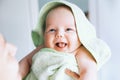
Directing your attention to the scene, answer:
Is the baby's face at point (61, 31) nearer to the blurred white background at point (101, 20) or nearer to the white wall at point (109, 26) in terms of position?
the blurred white background at point (101, 20)

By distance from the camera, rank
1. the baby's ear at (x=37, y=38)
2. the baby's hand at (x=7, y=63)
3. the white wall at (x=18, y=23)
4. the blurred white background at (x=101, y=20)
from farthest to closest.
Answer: the white wall at (x=18, y=23) < the blurred white background at (x=101, y=20) < the baby's ear at (x=37, y=38) < the baby's hand at (x=7, y=63)

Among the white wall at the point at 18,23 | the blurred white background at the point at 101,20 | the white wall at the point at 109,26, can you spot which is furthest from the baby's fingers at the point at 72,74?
the white wall at the point at 18,23

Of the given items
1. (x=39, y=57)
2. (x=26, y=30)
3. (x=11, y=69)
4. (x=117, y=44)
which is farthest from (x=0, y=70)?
(x=26, y=30)

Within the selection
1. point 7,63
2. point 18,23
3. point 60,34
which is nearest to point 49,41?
point 60,34

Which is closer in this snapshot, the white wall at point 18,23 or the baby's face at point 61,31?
the baby's face at point 61,31

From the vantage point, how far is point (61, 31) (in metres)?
0.60

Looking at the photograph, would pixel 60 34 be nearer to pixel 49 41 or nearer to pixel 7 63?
pixel 49 41

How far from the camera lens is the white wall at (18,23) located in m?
2.12

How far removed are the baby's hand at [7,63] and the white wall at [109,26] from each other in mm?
1596

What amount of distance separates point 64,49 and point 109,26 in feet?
4.48

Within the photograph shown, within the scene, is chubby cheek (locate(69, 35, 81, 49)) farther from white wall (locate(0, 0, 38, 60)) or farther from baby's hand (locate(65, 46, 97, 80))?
white wall (locate(0, 0, 38, 60))

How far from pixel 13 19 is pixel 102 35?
2.42ft

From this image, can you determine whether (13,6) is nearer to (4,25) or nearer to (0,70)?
(4,25)

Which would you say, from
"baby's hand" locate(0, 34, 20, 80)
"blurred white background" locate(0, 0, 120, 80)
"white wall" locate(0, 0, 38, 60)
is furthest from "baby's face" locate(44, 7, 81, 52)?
"white wall" locate(0, 0, 38, 60)
